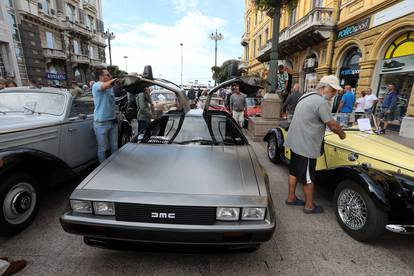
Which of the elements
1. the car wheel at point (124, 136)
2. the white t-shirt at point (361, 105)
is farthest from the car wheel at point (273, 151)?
the white t-shirt at point (361, 105)

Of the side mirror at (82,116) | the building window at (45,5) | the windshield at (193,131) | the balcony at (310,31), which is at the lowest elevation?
the windshield at (193,131)

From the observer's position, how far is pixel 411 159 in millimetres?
2611

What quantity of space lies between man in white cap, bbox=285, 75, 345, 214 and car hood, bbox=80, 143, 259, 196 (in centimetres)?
79

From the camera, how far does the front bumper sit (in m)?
1.78

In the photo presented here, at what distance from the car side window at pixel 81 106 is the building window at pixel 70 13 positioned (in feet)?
114

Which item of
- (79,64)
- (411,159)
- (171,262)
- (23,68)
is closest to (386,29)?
(411,159)

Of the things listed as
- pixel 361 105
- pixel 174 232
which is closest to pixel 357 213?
pixel 174 232

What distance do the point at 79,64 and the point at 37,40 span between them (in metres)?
7.80

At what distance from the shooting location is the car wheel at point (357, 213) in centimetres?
237

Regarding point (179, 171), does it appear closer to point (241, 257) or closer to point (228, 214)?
point (228, 214)

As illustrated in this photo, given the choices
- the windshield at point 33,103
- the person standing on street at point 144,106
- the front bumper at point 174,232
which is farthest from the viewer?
the person standing on street at point 144,106

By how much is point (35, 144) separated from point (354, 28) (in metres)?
13.9

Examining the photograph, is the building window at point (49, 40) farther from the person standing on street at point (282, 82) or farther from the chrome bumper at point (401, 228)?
the chrome bumper at point (401, 228)

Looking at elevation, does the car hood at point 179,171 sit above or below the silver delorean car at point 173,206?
above
